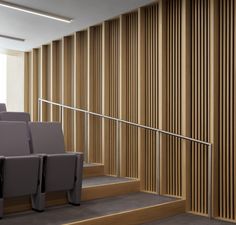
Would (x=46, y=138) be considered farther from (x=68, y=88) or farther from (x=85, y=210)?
(x=68, y=88)

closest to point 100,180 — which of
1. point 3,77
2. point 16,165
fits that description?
point 16,165

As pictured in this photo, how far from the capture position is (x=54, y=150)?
3.55m

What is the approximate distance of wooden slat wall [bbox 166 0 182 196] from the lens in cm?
402

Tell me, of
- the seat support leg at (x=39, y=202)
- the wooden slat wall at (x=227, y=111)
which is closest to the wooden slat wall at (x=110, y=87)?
the wooden slat wall at (x=227, y=111)

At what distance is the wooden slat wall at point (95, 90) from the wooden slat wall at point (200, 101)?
5.05ft

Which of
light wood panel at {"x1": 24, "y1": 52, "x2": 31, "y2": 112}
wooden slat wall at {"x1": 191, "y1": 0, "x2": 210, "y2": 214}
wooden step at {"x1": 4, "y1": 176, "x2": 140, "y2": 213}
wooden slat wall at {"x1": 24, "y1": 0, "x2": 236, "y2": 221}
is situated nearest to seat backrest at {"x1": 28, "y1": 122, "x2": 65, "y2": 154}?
wooden step at {"x1": 4, "y1": 176, "x2": 140, "y2": 213}

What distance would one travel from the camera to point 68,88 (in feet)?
18.5

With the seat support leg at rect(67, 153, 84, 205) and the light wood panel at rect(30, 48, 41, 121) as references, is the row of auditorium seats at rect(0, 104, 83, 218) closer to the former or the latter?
the seat support leg at rect(67, 153, 84, 205)

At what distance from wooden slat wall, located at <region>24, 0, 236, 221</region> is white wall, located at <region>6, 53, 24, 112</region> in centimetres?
148

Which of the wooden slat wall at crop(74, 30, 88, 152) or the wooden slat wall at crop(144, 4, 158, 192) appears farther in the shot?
the wooden slat wall at crop(74, 30, 88, 152)

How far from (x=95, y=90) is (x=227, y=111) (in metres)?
2.03

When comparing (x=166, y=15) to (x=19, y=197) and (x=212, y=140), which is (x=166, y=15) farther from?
(x=19, y=197)

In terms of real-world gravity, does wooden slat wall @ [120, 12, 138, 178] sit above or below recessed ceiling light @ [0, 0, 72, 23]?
below

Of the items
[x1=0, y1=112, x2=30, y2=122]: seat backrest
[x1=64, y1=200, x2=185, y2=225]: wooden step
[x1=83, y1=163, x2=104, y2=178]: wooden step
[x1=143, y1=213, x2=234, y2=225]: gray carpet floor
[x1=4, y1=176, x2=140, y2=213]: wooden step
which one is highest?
[x1=0, y1=112, x2=30, y2=122]: seat backrest
